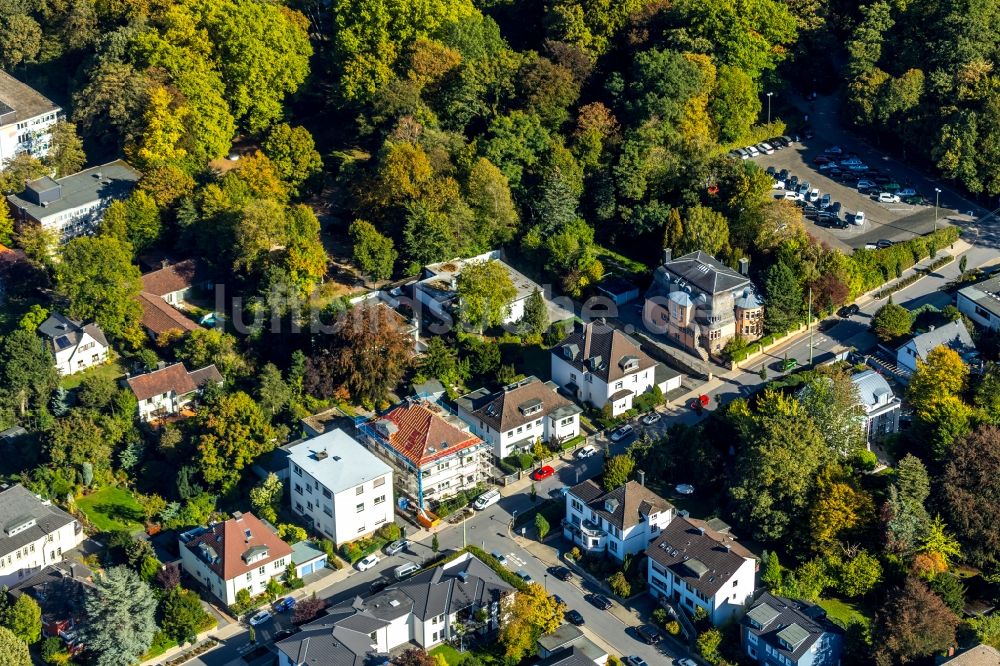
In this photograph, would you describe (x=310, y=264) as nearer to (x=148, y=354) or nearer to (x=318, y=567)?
(x=148, y=354)

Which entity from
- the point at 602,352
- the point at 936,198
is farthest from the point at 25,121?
the point at 936,198

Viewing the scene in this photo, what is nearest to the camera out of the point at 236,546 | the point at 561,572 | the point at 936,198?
the point at 236,546

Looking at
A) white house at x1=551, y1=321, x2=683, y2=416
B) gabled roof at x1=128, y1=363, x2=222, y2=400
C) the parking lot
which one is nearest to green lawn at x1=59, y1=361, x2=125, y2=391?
gabled roof at x1=128, y1=363, x2=222, y2=400

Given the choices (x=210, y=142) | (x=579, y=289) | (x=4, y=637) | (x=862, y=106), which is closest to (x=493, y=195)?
(x=579, y=289)

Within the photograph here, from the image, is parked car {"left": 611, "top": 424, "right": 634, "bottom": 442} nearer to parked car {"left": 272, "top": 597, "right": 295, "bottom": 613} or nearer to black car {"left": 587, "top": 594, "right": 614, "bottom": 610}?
black car {"left": 587, "top": 594, "right": 614, "bottom": 610}

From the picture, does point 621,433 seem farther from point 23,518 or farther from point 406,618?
point 23,518

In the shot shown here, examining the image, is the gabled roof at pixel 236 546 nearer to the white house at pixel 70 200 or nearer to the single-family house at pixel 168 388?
the single-family house at pixel 168 388
